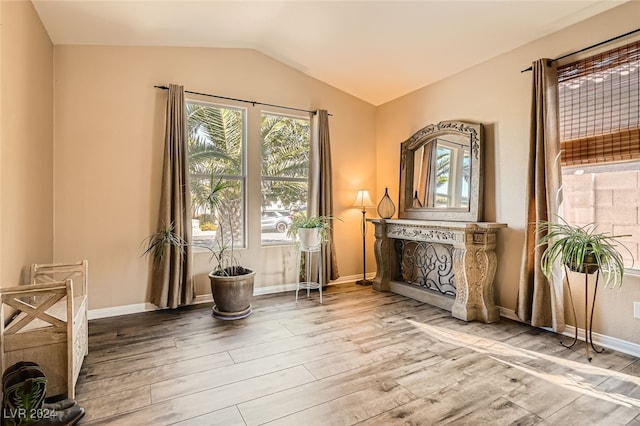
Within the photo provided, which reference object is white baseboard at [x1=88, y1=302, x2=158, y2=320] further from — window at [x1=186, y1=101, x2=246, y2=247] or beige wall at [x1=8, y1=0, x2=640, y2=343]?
window at [x1=186, y1=101, x2=246, y2=247]

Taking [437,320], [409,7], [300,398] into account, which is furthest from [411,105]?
[300,398]

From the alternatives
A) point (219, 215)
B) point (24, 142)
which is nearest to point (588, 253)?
point (219, 215)

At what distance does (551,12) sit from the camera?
8.80 ft

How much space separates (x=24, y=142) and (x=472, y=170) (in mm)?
3977

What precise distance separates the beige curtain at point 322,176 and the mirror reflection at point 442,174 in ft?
3.78

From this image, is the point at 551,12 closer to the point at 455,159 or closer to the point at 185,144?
the point at 455,159

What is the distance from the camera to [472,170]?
137 inches

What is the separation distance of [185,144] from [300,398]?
2.80 metres

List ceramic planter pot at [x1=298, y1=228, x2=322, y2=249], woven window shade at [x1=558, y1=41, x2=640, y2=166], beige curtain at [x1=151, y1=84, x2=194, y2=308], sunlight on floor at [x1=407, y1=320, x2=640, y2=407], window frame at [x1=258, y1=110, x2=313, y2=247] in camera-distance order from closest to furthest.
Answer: sunlight on floor at [x1=407, y1=320, x2=640, y2=407] < woven window shade at [x1=558, y1=41, x2=640, y2=166] < beige curtain at [x1=151, y1=84, x2=194, y2=308] < ceramic planter pot at [x1=298, y1=228, x2=322, y2=249] < window frame at [x1=258, y1=110, x2=313, y2=247]

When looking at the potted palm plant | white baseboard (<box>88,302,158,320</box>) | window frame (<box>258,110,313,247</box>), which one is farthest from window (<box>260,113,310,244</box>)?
the potted palm plant

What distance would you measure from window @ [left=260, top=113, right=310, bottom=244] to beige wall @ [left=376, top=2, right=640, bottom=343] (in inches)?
69.2

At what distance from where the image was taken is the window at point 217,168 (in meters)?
3.76

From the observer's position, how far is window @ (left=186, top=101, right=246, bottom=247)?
3.76 meters

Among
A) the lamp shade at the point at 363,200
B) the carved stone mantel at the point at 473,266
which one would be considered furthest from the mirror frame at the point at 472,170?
the lamp shade at the point at 363,200
